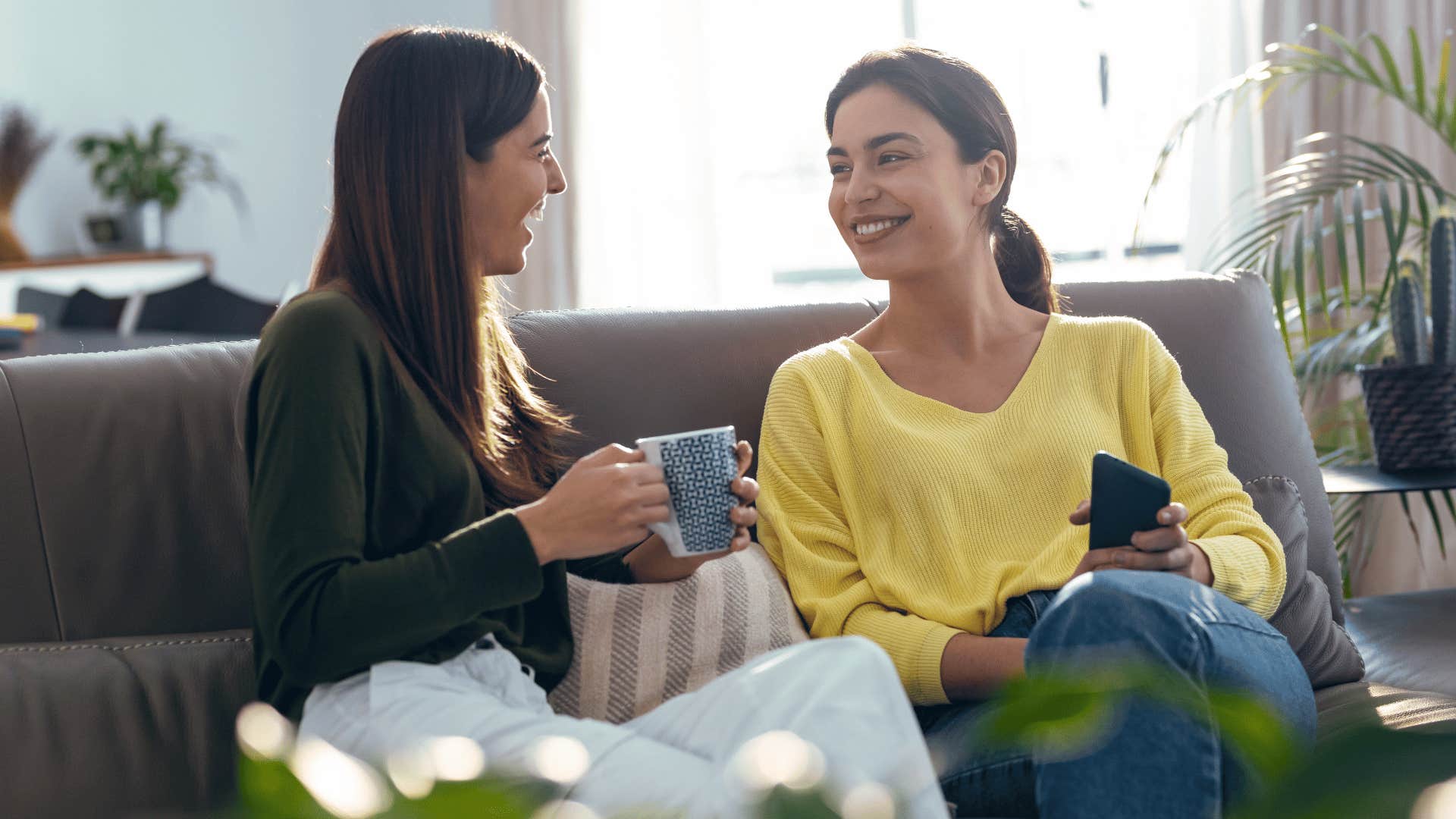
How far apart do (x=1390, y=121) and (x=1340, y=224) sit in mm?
1210

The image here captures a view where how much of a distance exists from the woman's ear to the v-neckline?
0.63 feet

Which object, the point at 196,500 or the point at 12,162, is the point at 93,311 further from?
the point at 196,500

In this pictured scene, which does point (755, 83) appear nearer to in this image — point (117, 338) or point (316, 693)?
point (117, 338)

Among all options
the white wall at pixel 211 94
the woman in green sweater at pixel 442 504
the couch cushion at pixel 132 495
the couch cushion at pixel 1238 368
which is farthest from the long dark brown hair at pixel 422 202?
the white wall at pixel 211 94

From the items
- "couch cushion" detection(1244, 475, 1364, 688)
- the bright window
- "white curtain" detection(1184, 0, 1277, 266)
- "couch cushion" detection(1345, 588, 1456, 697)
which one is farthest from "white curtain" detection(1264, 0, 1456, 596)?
"couch cushion" detection(1244, 475, 1364, 688)

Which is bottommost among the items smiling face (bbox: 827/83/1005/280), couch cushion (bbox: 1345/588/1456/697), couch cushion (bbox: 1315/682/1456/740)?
couch cushion (bbox: 1345/588/1456/697)

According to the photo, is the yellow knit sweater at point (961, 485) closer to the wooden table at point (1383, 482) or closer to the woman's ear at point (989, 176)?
the woman's ear at point (989, 176)

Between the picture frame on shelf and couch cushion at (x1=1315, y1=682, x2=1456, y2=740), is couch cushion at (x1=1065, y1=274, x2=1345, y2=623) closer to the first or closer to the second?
couch cushion at (x1=1315, y1=682, x2=1456, y2=740)

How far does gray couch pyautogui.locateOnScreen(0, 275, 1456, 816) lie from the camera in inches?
50.0

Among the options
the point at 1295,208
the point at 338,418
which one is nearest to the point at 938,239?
the point at 338,418

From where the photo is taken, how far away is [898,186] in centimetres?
167

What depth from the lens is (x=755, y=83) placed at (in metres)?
4.09

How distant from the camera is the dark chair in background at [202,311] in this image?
3.40 meters

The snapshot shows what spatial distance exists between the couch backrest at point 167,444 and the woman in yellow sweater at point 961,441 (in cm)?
16
